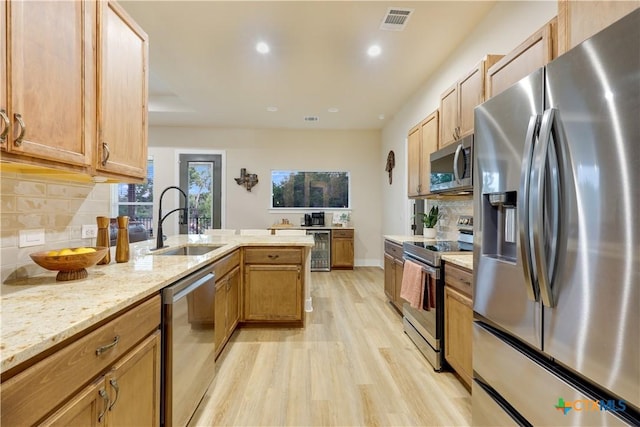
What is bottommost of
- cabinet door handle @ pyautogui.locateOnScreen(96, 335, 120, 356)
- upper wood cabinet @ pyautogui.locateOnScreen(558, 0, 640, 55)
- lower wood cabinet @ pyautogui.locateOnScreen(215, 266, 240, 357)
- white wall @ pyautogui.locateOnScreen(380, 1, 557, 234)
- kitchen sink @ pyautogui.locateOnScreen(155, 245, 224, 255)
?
lower wood cabinet @ pyautogui.locateOnScreen(215, 266, 240, 357)

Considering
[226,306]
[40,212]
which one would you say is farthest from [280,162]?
[40,212]

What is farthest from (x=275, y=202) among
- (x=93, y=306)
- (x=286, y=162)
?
(x=93, y=306)

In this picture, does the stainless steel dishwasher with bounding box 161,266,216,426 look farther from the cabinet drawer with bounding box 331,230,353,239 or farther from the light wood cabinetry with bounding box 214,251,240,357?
the cabinet drawer with bounding box 331,230,353,239

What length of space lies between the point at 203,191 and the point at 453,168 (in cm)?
532

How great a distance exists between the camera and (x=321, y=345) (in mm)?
2635

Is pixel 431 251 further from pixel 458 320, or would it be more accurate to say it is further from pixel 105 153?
pixel 105 153

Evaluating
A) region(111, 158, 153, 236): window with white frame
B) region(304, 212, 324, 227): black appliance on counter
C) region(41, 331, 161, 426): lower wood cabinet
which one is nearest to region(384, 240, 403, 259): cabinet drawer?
region(41, 331, 161, 426): lower wood cabinet

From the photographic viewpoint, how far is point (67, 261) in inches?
49.1

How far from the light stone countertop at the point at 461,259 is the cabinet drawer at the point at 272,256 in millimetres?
1388

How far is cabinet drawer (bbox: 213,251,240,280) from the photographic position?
2188 millimetres

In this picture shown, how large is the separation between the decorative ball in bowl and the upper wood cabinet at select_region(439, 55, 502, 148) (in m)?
2.54

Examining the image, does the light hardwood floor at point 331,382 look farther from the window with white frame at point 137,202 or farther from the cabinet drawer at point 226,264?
the window with white frame at point 137,202

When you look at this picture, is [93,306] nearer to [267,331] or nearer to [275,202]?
[267,331]

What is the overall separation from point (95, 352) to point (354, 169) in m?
5.88
